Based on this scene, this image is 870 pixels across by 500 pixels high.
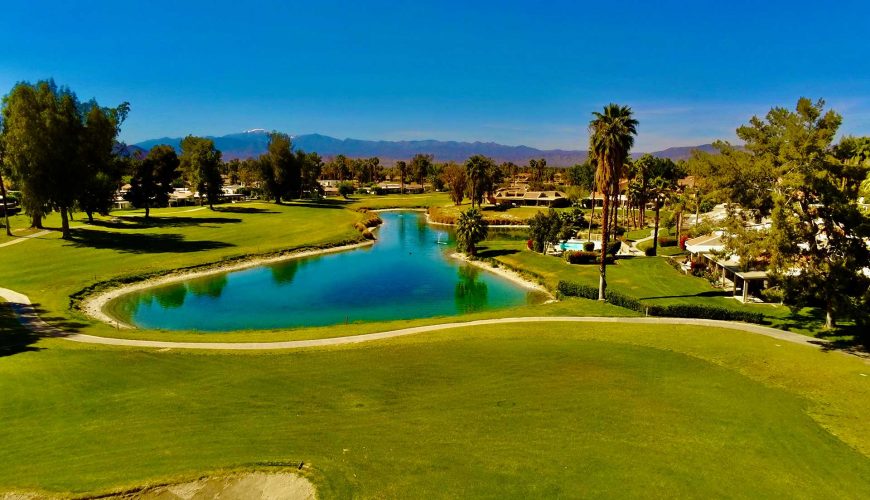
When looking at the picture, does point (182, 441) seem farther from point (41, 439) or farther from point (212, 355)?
point (212, 355)

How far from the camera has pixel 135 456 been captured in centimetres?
1755

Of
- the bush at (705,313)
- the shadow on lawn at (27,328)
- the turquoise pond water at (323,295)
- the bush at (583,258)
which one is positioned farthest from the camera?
the bush at (583,258)

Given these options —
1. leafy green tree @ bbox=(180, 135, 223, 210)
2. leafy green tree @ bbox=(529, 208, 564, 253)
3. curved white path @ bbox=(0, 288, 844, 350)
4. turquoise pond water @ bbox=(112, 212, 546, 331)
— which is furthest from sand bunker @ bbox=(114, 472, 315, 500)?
leafy green tree @ bbox=(180, 135, 223, 210)

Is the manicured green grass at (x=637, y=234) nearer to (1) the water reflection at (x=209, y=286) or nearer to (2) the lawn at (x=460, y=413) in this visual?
(2) the lawn at (x=460, y=413)

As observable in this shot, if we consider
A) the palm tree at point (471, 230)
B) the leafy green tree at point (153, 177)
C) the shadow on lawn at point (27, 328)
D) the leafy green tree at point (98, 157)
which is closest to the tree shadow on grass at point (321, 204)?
the leafy green tree at point (153, 177)

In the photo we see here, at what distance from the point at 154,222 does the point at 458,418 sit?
89.6 metres

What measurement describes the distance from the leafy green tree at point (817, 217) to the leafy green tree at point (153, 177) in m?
101

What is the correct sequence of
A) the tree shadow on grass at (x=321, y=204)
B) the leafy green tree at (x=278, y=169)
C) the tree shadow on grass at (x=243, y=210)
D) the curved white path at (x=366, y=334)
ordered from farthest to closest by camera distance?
the tree shadow on grass at (x=321, y=204) < the leafy green tree at (x=278, y=169) < the tree shadow on grass at (x=243, y=210) < the curved white path at (x=366, y=334)

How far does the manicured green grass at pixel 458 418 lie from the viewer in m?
16.4

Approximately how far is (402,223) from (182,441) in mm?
101686

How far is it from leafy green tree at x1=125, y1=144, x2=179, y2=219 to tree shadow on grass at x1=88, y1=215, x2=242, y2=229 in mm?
2823

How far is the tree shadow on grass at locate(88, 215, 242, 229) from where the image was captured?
85.6 metres

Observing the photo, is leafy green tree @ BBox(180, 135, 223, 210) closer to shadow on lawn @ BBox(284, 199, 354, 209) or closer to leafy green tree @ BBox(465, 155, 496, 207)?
shadow on lawn @ BBox(284, 199, 354, 209)

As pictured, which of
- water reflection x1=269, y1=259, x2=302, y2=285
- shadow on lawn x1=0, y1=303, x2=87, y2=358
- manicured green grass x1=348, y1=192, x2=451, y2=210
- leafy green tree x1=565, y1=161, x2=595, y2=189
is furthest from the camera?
leafy green tree x1=565, y1=161, x2=595, y2=189
